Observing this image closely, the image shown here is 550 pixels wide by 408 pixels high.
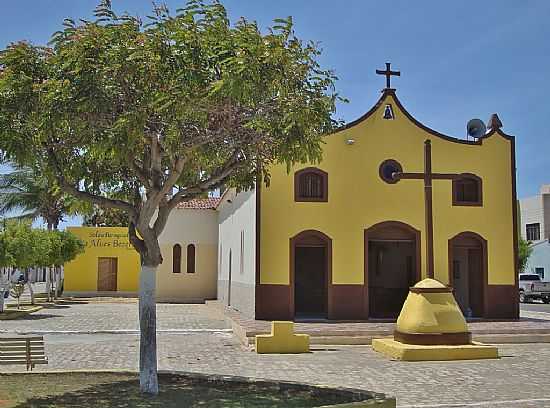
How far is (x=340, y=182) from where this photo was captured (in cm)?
2177

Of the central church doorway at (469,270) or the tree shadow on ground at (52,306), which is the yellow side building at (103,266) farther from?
the central church doorway at (469,270)

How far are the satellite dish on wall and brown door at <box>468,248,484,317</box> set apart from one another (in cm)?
373

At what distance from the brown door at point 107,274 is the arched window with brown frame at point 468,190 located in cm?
2614

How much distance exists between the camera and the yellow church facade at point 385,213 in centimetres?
2128

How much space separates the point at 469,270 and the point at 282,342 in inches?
370

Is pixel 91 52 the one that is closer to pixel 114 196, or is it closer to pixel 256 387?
pixel 114 196

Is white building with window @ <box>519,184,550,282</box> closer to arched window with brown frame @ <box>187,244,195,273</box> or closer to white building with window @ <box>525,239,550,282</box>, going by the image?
white building with window @ <box>525,239,550,282</box>

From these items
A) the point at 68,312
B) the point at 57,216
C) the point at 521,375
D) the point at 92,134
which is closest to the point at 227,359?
the point at 521,375

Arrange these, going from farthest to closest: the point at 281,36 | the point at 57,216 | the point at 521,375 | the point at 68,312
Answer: the point at 57,216
the point at 68,312
the point at 521,375
the point at 281,36

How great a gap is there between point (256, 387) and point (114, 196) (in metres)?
3.83

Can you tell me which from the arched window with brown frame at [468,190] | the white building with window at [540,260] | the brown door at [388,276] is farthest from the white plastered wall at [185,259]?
the white building with window at [540,260]

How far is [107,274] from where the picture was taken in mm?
43281

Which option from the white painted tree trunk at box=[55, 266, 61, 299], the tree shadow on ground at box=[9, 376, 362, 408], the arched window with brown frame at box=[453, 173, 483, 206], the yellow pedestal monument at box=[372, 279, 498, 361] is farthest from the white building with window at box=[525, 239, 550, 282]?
the tree shadow on ground at box=[9, 376, 362, 408]

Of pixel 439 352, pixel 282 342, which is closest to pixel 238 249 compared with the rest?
pixel 282 342
